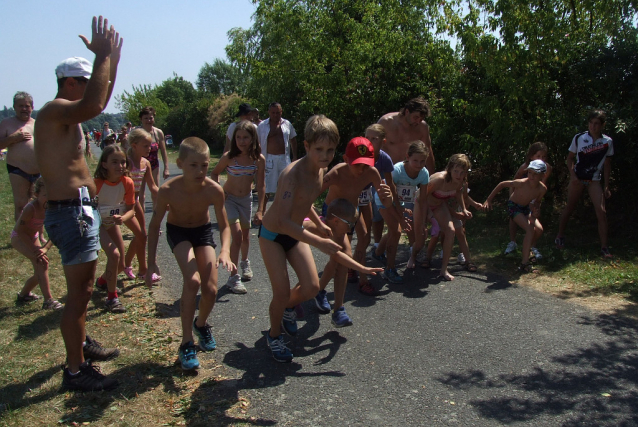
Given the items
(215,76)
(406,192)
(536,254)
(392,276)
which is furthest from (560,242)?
(215,76)

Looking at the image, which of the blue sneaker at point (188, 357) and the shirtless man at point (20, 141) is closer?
the blue sneaker at point (188, 357)

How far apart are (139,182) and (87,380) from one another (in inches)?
148

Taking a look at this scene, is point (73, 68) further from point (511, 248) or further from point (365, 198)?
point (511, 248)

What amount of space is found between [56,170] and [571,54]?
7711 mm

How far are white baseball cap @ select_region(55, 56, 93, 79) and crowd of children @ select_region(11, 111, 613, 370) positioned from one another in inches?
35.8

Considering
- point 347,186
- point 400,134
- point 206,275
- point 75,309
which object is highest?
point 400,134

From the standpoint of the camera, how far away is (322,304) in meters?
5.26

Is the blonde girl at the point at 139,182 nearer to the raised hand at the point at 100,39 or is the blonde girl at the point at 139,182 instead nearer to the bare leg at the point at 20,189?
the bare leg at the point at 20,189

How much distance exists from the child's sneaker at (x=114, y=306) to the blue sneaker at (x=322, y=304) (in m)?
1.98

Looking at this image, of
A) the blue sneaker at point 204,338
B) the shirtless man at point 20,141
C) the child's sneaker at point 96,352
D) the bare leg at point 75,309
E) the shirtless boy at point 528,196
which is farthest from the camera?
the shirtless boy at point 528,196

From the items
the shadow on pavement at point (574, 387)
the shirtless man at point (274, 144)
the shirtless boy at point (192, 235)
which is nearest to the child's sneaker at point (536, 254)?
the shadow on pavement at point (574, 387)

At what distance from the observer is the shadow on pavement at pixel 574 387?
3342 mm

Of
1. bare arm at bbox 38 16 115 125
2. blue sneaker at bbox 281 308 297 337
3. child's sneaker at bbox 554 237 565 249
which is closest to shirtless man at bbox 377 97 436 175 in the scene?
child's sneaker at bbox 554 237 565 249

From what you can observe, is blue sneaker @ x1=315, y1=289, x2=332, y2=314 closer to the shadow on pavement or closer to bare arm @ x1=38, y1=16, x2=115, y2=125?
the shadow on pavement
